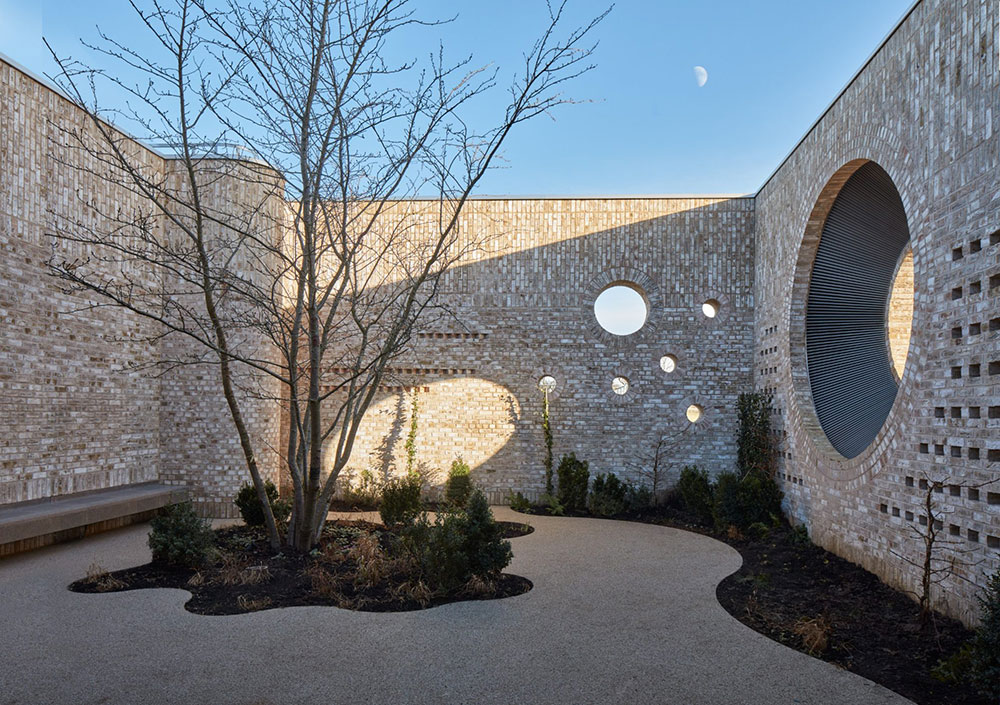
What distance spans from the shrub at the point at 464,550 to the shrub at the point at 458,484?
4.46 m

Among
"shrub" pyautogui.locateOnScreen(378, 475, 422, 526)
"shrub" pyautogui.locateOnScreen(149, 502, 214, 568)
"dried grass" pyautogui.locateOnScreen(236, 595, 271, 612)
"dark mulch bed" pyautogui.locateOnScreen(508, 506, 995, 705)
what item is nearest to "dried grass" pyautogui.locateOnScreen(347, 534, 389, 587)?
"dried grass" pyautogui.locateOnScreen(236, 595, 271, 612)

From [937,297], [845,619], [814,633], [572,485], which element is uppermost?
[937,297]

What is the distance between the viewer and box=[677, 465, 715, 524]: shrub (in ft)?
31.4

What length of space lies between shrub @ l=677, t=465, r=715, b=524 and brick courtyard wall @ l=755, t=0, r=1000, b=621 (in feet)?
6.52

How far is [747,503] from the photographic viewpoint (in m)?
8.93

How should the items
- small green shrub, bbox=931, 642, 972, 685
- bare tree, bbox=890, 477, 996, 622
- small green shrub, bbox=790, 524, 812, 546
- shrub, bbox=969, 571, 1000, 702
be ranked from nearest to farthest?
shrub, bbox=969, 571, 1000, 702 < small green shrub, bbox=931, 642, 972, 685 < bare tree, bbox=890, 477, 996, 622 < small green shrub, bbox=790, 524, 812, 546

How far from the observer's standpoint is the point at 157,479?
32.8 feet

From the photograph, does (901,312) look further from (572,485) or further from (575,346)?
(572,485)

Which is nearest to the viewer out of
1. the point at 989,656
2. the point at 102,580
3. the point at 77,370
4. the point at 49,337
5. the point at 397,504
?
the point at 989,656

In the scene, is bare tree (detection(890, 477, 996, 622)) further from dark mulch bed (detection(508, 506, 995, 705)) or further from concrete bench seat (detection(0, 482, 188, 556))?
concrete bench seat (detection(0, 482, 188, 556))

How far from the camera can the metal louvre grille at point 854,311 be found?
299 inches

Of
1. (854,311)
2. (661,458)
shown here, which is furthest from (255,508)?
(854,311)

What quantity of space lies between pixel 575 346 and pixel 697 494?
3.01 meters

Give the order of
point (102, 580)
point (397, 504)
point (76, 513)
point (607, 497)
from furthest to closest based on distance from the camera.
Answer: point (607, 497)
point (397, 504)
point (76, 513)
point (102, 580)
